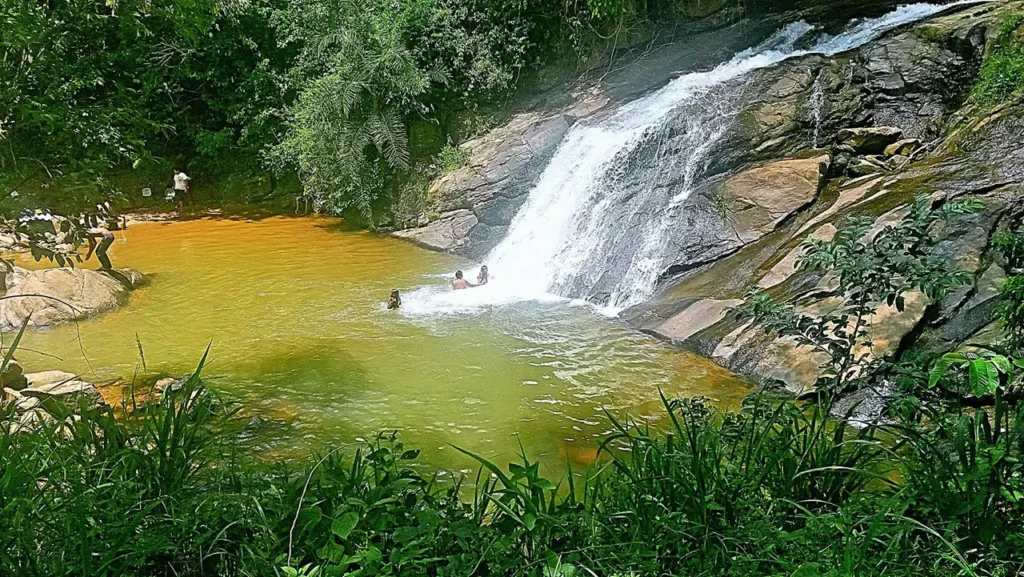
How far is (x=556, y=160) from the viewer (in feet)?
36.4

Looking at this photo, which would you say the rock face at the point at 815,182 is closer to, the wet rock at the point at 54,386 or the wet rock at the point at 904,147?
the wet rock at the point at 904,147

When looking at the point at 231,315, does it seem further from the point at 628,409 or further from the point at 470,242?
the point at 628,409

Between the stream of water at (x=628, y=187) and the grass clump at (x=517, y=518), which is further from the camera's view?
the stream of water at (x=628, y=187)

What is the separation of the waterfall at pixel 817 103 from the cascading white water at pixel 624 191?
971 millimetres

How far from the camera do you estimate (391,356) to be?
6887mm

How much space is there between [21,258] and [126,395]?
652 centimetres

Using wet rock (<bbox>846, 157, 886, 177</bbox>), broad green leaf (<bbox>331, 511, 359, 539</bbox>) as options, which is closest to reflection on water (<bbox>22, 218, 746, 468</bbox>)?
broad green leaf (<bbox>331, 511, 359, 539</bbox>)

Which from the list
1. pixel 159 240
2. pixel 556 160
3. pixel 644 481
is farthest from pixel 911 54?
pixel 159 240

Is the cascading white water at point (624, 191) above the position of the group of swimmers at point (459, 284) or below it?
above

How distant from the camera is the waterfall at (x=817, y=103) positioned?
8.98 metres

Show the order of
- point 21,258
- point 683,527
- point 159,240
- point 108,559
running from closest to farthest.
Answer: point 108,559
point 683,527
point 21,258
point 159,240

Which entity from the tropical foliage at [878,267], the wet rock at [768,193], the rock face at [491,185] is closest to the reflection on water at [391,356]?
the rock face at [491,185]

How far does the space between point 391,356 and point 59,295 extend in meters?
4.21

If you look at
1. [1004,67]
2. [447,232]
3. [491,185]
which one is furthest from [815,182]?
[447,232]
